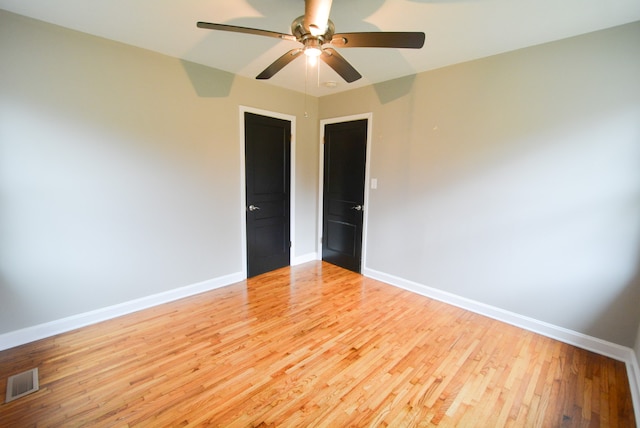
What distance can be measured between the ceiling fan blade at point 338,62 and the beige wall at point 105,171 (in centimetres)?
162

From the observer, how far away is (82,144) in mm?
2371

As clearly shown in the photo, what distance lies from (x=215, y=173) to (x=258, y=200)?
2.22ft

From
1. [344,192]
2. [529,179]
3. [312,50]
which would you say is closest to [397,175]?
[344,192]

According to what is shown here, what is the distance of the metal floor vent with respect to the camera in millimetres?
1775

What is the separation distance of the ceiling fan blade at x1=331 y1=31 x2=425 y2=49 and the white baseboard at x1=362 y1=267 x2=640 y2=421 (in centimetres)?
250

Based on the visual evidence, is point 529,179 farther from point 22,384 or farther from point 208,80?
point 22,384

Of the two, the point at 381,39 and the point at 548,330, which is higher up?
the point at 381,39

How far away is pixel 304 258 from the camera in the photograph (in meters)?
4.38

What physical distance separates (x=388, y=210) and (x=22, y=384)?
3.47m

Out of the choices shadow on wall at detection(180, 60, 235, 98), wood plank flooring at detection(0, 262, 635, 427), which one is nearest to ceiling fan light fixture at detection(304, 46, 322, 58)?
shadow on wall at detection(180, 60, 235, 98)

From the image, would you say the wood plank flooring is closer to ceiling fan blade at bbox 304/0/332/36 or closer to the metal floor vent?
the metal floor vent

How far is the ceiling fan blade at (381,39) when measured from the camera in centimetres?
157

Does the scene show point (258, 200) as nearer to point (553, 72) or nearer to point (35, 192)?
point (35, 192)

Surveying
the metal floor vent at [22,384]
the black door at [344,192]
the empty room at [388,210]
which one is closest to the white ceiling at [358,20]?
the empty room at [388,210]
